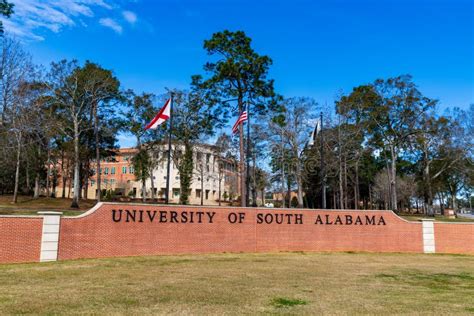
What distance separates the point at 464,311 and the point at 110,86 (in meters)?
35.3

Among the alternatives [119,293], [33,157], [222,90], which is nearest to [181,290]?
[119,293]

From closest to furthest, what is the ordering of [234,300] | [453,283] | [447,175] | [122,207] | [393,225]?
[234,300]
[453,283]
[122,207]
[393,225]
[447,175]

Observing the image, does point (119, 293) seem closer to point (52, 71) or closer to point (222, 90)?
point (222, 90)

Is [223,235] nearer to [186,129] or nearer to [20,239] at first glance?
[20,239]

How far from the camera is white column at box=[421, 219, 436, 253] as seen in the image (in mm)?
20469

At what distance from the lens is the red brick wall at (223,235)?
14906 millimetres

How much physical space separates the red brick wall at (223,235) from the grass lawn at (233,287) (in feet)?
3.42

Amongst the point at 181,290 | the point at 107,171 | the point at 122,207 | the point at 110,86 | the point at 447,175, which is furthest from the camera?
the point at 107,171

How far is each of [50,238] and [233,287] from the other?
297 inches

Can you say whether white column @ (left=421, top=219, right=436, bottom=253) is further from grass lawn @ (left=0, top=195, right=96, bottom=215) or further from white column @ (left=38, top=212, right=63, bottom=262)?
grass lawn @ (left=0, top=195, right=96, bottom=215)

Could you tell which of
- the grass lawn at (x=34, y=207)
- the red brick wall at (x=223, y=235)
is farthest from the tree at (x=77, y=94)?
the red brick wall at (x=223, y=235)

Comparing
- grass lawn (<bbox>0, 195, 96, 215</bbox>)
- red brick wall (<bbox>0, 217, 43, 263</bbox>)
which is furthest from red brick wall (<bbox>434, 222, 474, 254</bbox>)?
grass lawn (<bbox>0, 195, 96, 215</bbox>)

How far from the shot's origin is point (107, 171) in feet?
281

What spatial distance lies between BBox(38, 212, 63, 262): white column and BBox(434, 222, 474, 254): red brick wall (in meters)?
17.9
